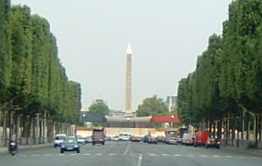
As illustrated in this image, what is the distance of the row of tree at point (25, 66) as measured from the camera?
251 ft

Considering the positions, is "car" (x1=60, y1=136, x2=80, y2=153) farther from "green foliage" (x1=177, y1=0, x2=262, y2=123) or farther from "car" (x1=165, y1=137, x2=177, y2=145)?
"car" (x1=165, y1=137, x2=177, y2=145)

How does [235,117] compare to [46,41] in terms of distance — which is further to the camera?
[235,117]

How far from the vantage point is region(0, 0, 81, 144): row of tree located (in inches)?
3017

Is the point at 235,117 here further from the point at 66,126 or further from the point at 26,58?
the point at 66,126

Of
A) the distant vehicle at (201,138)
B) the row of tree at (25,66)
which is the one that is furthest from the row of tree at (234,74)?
the row of tree at (25,66)

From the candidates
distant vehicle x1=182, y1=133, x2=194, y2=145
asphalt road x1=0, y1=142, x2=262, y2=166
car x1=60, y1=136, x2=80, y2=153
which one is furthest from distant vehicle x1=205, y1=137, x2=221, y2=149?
asphalt road x1=0, y1=142, x2=262, y2=166

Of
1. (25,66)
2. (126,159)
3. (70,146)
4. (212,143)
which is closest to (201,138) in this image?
(212,143)

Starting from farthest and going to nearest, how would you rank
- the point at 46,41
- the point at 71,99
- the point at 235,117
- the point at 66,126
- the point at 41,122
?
1. the point at 66,126
2. the point at 71,99
3. the point at 41,122
4. the point at 235,117
5. the point at 46,41

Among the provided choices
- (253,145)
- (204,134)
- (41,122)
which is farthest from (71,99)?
(253,145)

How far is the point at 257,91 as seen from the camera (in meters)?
76.6

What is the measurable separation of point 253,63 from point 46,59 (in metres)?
40.2

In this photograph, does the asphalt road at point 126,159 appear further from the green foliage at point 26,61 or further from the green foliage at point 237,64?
the green foliage at point 26,61

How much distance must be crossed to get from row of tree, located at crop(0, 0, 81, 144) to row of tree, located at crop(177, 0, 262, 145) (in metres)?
20.3

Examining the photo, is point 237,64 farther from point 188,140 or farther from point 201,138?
point 188,140
